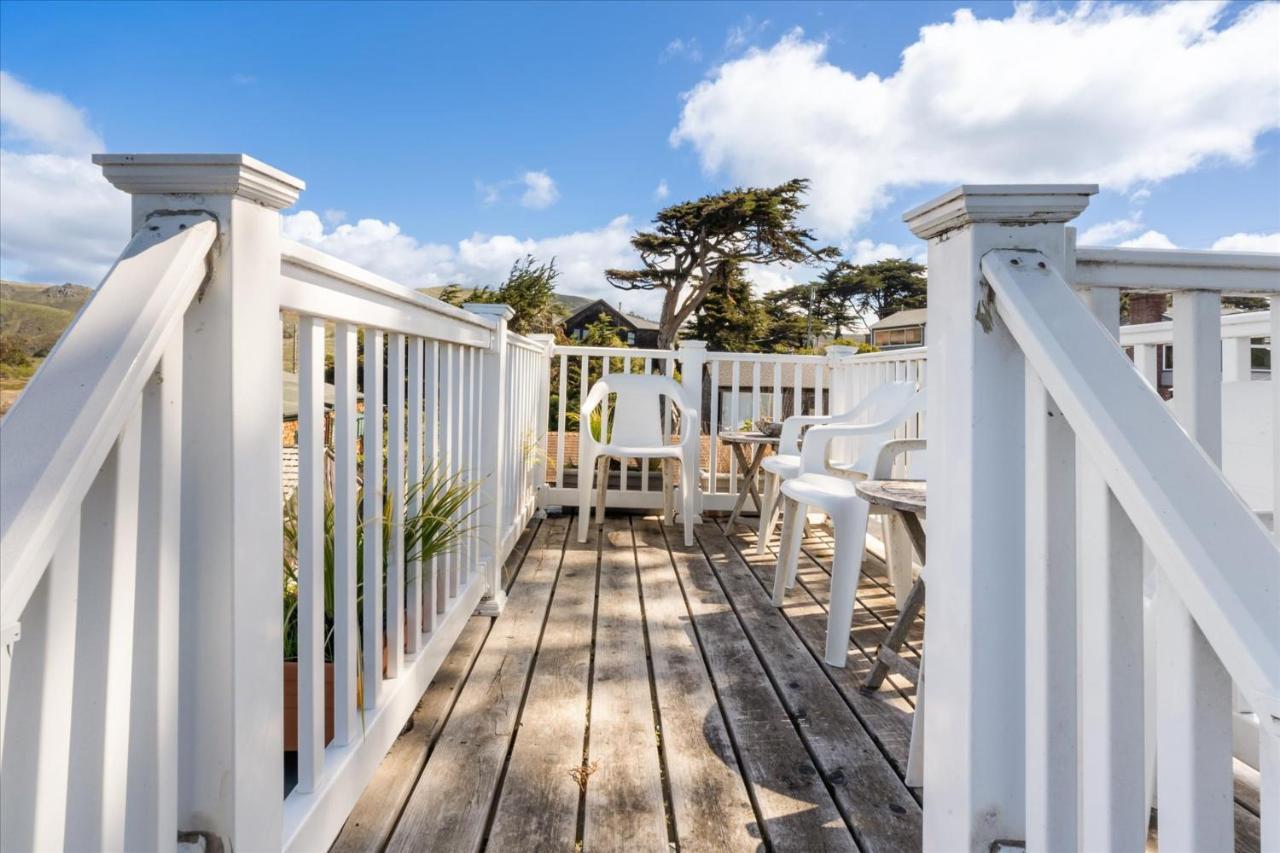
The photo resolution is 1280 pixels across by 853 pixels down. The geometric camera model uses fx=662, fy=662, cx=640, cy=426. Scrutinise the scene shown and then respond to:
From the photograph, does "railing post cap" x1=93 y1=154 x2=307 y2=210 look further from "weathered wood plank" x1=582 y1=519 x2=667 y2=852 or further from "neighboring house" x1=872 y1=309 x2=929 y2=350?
"neighboring house" x1=872 y1=309 x2=929 y2=350

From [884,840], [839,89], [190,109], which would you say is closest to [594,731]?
[884,840]

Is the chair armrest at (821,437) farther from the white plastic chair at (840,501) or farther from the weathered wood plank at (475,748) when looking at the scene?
the weathered wood plank at (475,748)

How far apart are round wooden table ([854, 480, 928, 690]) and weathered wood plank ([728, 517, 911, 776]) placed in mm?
58

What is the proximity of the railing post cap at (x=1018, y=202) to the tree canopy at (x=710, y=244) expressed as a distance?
18354 mm

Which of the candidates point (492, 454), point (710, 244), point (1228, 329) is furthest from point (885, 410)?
point (710, 244)

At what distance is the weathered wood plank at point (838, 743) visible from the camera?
1.24 meters

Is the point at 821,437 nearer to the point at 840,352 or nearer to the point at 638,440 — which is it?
the point at 638,440

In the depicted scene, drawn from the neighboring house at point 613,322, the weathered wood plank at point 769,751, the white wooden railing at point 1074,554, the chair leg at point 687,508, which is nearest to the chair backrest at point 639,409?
the chair leg at point 687,508

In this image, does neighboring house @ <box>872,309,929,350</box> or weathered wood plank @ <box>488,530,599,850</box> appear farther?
neighboring house @ <box>872,309,929,350</box>

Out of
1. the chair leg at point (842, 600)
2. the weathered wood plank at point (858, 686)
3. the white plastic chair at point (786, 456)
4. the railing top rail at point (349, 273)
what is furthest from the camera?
the white plastic chair at point (786, 456)

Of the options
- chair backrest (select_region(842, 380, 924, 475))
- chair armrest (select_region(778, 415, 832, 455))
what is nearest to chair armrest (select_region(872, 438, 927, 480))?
chair backrest (select_region(842, 380, 924, 475))

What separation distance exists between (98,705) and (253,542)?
24 cm

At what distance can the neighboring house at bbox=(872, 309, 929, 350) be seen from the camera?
28438 millimetres

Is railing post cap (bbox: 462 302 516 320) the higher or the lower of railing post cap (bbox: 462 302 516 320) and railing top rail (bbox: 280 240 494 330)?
the higher
